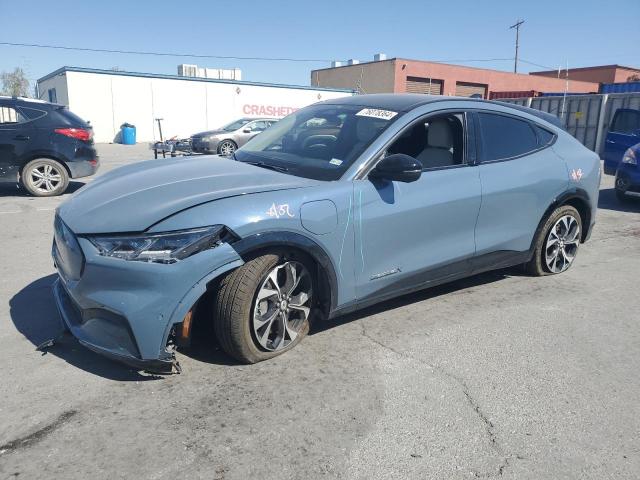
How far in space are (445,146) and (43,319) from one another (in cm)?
333

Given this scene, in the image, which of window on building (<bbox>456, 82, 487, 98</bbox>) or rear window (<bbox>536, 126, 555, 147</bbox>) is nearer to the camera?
rear window (<bbox>536, 126, 555, 147</bbox>)

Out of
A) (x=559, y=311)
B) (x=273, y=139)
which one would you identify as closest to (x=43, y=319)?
(x=273, y=139)

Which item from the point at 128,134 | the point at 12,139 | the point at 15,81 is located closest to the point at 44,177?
the point at 12,139

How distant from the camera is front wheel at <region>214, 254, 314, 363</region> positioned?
9.71ft

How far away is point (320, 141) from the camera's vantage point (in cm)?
392

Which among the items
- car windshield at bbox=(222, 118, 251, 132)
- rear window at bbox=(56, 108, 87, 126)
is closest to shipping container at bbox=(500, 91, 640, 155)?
car windshield at bbox=(222, 118, 251, 132)

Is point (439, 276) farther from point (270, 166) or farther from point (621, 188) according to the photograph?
point (621, 188)

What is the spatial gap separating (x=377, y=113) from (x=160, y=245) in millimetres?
1966

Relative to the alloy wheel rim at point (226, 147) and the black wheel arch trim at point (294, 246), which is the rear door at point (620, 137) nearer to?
the black wheel arch trim at point (294, 246)

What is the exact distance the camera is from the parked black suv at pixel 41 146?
8.52 m

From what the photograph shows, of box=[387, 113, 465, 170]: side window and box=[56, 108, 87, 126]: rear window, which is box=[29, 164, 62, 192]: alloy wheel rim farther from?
box=[387, 113, 465, 170]: side window

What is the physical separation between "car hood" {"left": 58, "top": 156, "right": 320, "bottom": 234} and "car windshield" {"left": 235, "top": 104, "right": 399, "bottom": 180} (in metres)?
0.19

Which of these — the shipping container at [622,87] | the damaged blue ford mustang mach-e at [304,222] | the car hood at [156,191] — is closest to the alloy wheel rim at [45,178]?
the damaged blue ford mustang mach-e at [304,222]

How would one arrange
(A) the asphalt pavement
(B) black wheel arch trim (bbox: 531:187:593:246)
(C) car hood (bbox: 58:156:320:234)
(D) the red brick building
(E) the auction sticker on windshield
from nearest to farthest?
(A) the asphalt pavement < (C) car hood (bbox: 58:156:320:234) < (E) the auction sticker on windshield < (B) black wheel arch trim (bbox: 531:187:593:246) < (D) the red brick building
